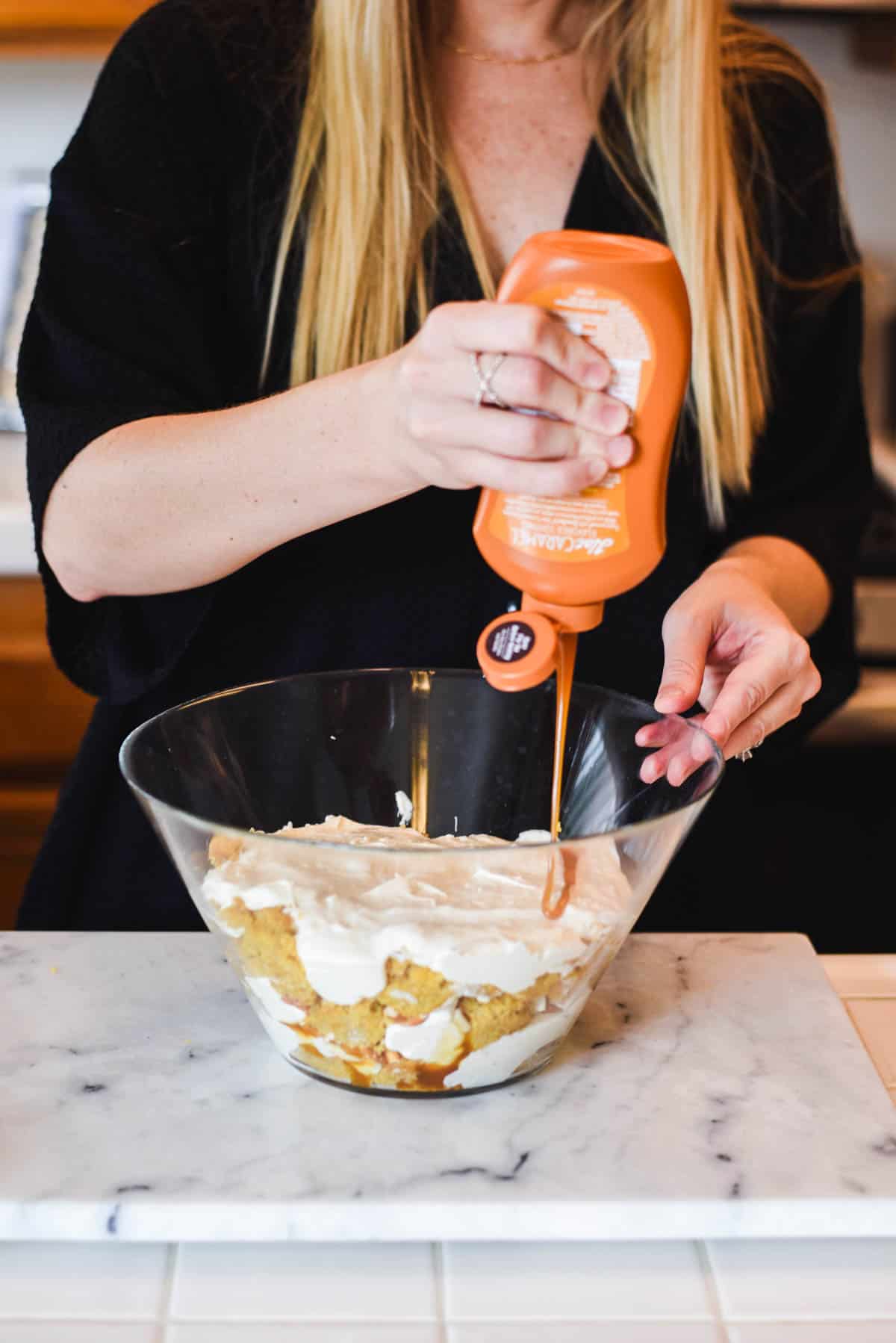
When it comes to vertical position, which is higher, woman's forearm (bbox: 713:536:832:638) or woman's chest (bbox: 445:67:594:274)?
woman's chest (bbox: 445:67:594:274)

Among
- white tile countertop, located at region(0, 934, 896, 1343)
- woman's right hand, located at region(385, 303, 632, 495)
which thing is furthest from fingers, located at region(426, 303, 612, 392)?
white tile countertop, located at region(0, 934, 896, 1343)

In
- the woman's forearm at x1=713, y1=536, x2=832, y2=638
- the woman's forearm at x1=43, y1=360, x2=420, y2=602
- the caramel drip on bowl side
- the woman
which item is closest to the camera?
the caramel drip on bowl side

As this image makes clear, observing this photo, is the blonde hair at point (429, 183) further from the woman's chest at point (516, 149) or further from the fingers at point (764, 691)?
the fingers at point (764, 691)

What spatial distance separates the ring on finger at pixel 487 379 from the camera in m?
0.65

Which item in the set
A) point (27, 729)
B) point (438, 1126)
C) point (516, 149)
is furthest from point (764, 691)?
point (27, 729)

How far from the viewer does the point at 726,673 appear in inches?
36.5

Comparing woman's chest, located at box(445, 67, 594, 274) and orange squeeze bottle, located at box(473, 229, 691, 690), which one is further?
woman's chest, located at box(445, 67, 594, 274)

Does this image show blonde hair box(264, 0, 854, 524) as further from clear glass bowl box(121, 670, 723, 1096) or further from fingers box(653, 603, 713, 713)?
clear glass bowl box(121, 670, 723, 1096)

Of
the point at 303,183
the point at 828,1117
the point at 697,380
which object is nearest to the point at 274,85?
the point at 303,183

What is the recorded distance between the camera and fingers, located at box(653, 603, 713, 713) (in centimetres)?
82

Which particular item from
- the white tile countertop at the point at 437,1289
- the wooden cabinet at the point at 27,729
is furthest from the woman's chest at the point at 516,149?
the wooden cabinet at the point at 27,729

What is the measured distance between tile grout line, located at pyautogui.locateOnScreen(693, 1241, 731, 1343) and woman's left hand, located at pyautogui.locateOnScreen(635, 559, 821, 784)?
0.25m

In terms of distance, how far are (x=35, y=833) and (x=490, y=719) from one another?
1.20 m

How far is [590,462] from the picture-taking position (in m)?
0.67
